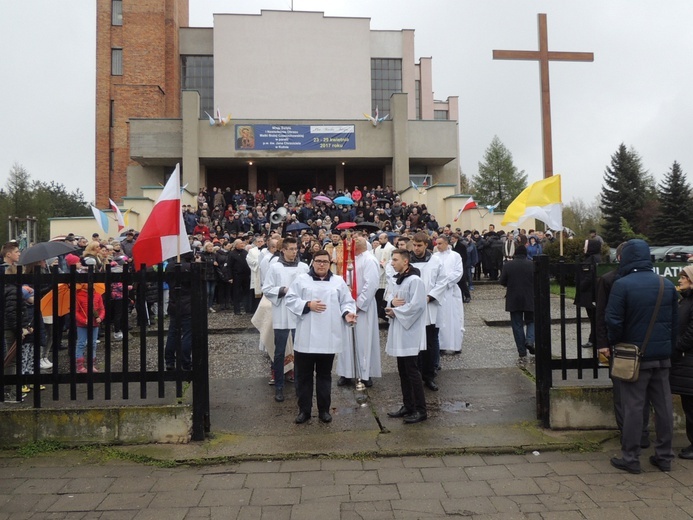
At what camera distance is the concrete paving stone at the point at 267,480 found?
14.4 feet

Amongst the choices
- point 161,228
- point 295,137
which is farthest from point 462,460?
point 295,137

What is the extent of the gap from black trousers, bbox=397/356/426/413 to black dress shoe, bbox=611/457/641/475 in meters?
1.86

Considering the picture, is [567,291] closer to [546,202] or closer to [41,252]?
[546,202]

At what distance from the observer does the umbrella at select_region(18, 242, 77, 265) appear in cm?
673

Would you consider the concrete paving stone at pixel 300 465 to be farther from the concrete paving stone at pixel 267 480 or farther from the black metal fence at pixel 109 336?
the black metal fence at pixel 109 336

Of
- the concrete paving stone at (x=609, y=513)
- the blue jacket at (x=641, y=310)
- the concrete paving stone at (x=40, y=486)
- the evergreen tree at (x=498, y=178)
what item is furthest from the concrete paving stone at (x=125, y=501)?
the evergreen tree at (x=498, y=178)

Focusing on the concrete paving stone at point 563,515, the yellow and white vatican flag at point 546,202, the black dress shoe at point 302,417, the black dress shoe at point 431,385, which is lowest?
the concrete paving stone at point 563,515

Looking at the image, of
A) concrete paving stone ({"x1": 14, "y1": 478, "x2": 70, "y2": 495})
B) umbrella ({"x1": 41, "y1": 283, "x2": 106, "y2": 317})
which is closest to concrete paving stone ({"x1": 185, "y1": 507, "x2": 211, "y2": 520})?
concrete paving stone ({"x1": 14, "y1": 478, "x2": 70, "y2": 495})

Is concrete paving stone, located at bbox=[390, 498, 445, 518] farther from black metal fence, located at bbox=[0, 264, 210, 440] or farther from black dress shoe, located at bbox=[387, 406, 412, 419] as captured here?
black metal fence, located at bbox=[0, 264, 210, 440]

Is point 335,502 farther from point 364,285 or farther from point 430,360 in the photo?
point 364,285

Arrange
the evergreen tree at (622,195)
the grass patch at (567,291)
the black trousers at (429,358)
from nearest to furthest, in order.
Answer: the black trousers at (429,358)
the grass patch at (567,291)
the evergreen tree at (622,195)

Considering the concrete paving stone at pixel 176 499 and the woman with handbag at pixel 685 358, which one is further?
the woman with handbag at pixel 685 358

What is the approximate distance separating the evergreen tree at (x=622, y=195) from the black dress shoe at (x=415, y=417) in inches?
1742

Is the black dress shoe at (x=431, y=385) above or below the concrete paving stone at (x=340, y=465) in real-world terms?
above
